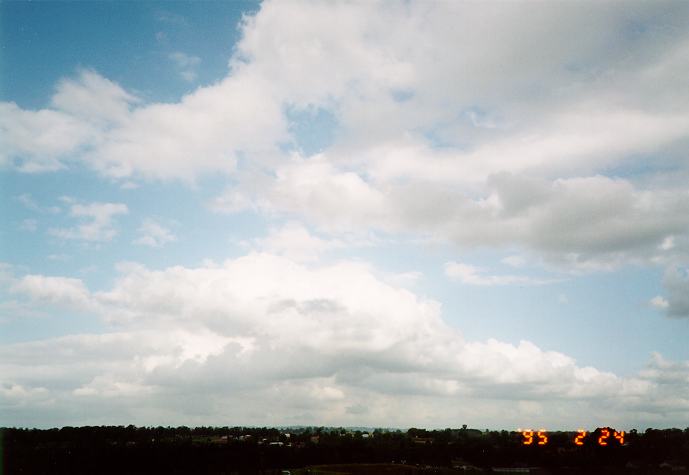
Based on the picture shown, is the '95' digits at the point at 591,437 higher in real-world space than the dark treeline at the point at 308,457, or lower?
higher

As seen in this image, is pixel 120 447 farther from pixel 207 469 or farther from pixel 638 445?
pixel 638 445

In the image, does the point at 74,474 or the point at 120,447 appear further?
the point at 120,447

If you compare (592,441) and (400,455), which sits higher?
(592,441)

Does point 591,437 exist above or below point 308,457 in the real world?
above

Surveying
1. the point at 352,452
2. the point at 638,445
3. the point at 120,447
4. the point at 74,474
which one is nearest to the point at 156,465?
the point at 120,447

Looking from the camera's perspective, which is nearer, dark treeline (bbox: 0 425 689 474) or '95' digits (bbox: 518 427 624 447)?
'95' digits (bbox: 518 427 624 447)

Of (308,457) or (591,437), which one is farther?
(308,457)

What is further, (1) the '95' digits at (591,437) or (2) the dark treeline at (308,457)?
(2) the dark treeline at (308,457)

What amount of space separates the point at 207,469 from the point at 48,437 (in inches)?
2450

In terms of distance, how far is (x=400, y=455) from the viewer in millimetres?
102438

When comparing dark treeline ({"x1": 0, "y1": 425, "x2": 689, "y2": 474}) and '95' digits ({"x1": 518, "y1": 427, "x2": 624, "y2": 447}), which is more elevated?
'95' digits ({"x1": 518, "y1": 427, "x2": 624, "y2": 447})

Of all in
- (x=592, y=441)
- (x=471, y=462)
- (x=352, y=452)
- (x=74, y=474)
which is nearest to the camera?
(x=592, y=441)

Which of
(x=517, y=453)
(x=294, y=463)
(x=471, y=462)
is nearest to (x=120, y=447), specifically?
(x=294, y=463)

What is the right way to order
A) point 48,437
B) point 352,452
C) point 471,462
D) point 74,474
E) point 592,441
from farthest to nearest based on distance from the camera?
point 48,437, point 352,452, point 471,462, point 74,474, point 592,441
